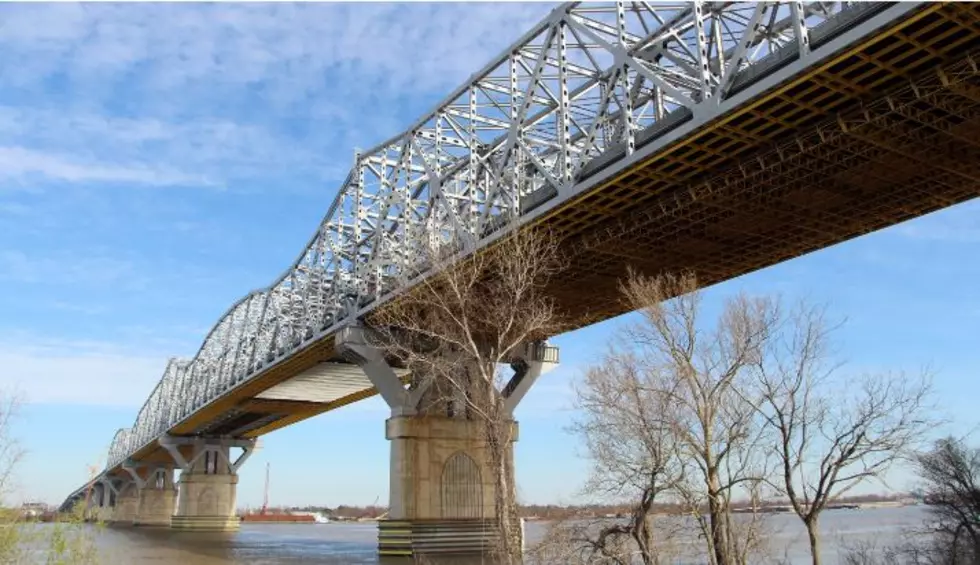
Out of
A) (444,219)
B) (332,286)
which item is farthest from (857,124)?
(332,286)

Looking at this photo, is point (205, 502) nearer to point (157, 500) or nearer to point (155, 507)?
point (155, 507)

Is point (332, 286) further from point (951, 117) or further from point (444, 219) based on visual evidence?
point (951, 117)

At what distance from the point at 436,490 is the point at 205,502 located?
2873 inches

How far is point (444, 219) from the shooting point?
125 ft

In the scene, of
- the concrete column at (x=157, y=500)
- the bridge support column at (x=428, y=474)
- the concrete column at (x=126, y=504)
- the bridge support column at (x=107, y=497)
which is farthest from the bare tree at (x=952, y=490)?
the bridge support column at (x=107, y=497)

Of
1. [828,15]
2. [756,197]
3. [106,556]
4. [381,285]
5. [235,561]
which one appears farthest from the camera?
[106,556]

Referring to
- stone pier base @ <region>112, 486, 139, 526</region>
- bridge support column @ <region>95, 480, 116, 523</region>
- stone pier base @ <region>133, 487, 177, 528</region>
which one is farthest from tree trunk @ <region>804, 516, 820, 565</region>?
bridge support column @ <region>95, 480, 116, 523</region>

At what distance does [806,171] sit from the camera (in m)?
24.7

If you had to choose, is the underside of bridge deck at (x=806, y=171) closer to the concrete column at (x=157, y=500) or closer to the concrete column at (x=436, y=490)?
the concrete column at (x=436, y=490)

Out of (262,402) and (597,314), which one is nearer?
(597,314)

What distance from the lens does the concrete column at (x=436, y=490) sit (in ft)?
139

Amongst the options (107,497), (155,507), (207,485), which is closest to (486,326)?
(207,485)

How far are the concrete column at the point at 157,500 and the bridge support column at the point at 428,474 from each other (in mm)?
104578

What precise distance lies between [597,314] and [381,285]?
11.0 meters
